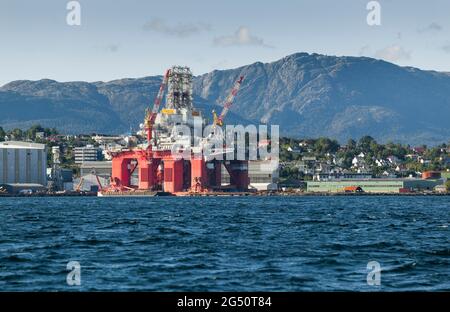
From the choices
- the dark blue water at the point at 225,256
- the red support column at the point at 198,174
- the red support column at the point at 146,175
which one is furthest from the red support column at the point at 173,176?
the dark blue water at the point at 225,256

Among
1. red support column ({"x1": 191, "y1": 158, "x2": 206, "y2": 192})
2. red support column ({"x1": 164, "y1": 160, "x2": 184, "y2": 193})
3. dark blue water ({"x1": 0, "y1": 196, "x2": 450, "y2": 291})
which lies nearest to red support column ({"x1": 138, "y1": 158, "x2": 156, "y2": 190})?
red support column ({"x1": 164, "y1": 160, "x2": 184, "y2": 193})

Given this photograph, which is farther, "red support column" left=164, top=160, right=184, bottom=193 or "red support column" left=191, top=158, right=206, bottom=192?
"red support column" left=164, top=160, right=184, bottom=193

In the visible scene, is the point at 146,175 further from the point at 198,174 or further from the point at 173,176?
the point at 198,174

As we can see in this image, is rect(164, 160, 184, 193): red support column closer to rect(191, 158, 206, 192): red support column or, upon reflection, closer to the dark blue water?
rect(191, 158, 206, 192): red support column

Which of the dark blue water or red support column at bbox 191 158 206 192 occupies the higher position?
red support column at bbox 191 158 206 192

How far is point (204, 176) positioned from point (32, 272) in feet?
505

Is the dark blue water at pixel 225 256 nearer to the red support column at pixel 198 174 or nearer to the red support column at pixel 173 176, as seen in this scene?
the red support column at pixel 198 174

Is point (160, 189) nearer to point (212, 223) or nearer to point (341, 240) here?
point (212, 223)

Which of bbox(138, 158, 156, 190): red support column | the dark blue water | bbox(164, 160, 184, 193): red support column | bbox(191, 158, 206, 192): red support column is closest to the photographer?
the dark blue water

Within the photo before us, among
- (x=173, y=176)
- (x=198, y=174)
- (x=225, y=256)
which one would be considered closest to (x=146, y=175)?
(x=173, y=176)

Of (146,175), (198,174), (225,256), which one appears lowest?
(225,256)

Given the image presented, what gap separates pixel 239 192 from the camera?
198625 millimetres
